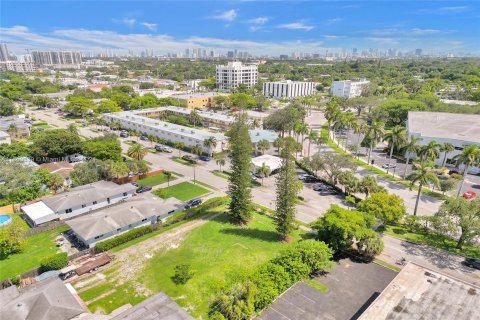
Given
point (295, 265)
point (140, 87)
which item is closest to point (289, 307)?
point (295, 265)

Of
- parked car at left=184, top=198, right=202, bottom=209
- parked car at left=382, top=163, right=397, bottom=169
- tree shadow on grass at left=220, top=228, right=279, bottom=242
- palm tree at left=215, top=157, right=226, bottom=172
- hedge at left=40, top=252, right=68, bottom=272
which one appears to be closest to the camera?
hedge at left=40, top=252, right=68, bottom=272

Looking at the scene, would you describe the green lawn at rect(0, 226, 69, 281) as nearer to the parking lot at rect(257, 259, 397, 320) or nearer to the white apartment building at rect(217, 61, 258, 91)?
the parking lot at rect(257, 259, 397, 320)

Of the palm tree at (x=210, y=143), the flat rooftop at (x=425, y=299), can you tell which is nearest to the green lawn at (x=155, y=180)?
the palm tree at (x=210, y=143)

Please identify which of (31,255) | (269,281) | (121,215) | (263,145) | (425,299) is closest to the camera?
(425,299)

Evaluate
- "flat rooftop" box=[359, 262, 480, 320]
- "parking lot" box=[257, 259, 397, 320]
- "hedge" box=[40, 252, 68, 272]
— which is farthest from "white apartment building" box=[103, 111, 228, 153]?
"flat rooftop" box=[359, 262, 480, 320]

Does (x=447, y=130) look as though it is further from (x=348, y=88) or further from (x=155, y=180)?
(x=348, y=88)

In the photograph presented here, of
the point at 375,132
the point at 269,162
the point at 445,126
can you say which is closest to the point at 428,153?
the point at 375,132
